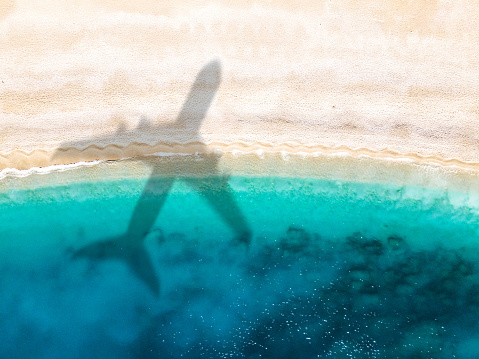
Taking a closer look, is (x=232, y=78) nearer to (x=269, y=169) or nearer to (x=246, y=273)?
(x=269, y=169)

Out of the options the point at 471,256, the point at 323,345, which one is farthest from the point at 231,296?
the point at 471,256

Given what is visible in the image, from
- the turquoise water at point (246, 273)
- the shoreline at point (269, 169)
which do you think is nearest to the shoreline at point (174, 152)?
the shoreline at point (269, 169)

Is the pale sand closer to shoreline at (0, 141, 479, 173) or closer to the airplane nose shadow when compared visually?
shoreline at (0, 141, 479, 173)

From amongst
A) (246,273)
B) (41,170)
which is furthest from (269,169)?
(41,170)

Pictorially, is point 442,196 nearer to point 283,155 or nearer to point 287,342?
point 283,155

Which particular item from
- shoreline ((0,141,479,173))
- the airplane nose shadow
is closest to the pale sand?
shoreline ((0,141,479,173))

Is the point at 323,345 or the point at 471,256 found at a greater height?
the point at 471,256
